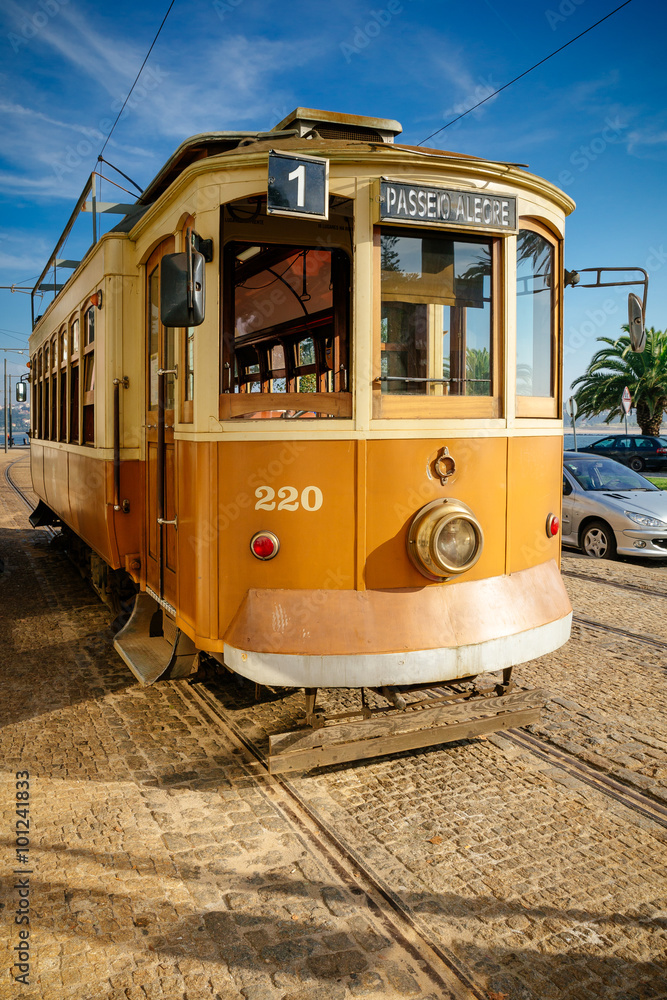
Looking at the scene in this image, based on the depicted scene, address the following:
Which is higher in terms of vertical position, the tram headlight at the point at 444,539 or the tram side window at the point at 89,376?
the tram side window at the point at 89,376

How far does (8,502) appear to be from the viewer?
63.2 ft

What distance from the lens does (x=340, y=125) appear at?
455 cm

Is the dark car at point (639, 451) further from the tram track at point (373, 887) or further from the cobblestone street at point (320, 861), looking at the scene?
the tram track at point (373, 887)

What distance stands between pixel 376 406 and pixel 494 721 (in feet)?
6.25

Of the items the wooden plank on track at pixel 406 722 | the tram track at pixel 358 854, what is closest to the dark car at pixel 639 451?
the tram track at pixel 358 854

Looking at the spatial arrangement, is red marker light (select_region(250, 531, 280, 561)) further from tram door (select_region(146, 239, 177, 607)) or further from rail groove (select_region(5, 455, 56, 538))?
rail groove (select_region(5, 455, 56, 538))

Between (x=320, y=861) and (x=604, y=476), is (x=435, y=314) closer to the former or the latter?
(x=320, y=861)

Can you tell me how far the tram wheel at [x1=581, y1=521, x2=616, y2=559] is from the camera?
35.8ft

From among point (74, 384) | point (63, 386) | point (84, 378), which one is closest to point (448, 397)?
point (84, 378)

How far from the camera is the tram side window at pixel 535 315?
4379 mm

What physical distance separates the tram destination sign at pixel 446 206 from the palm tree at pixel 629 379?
25.1m

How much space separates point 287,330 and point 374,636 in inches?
98.9

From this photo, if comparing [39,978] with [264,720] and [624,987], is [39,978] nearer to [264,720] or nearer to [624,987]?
[624,987]

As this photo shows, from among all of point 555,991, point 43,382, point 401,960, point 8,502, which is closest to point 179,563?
point 401,960
